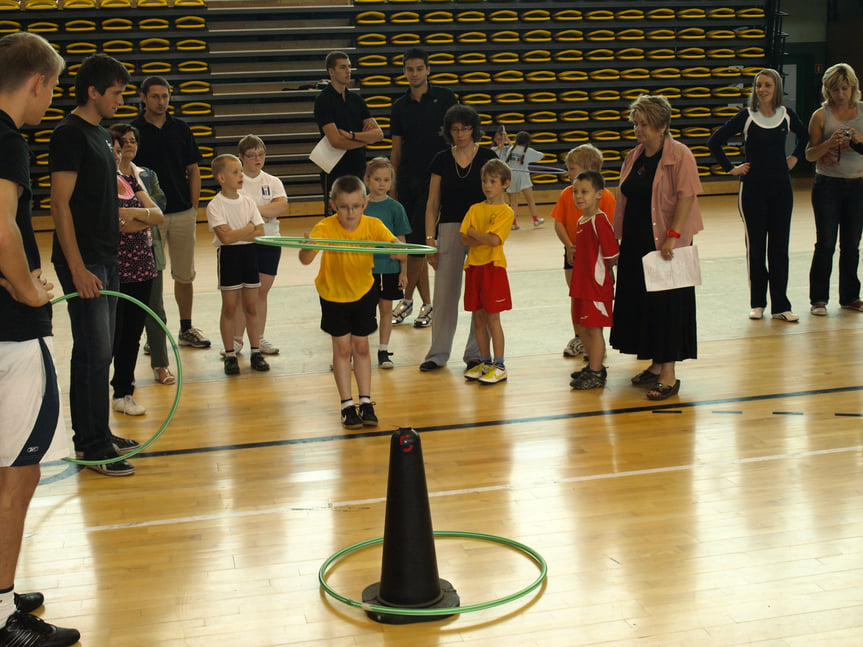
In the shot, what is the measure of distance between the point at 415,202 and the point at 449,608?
448 centimetres

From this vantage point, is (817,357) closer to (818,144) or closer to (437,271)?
Answer: (818,144)

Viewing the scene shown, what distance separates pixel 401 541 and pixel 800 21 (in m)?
18.7

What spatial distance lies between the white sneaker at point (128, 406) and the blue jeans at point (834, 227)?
16.9 ft

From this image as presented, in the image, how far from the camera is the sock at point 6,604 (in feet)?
8.76

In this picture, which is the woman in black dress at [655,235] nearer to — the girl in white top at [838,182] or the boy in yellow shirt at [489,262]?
the boy in yellow shirt at [489,262]

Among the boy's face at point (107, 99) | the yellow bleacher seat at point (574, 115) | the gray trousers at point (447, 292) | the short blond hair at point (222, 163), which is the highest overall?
the yellow bleacher seat at point (574, 115)

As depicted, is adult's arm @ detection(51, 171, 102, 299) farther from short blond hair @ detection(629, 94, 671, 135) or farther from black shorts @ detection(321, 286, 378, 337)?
short blond hair @ detection(629, 94, 671, 135)

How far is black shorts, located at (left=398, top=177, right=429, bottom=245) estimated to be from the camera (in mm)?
6801

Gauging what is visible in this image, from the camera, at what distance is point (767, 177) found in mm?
6750

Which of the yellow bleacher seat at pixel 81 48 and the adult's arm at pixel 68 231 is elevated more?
the yellow bleacher seat at pixel 81 48

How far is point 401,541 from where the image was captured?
2.84m

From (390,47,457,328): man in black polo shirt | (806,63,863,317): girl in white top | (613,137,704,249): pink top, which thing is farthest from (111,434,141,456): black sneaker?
(806,63,863,317): girl in white top

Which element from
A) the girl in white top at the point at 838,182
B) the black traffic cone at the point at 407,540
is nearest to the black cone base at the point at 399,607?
the black traffic cone at the point at 407,540

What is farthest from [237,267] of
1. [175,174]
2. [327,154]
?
[327,154]
